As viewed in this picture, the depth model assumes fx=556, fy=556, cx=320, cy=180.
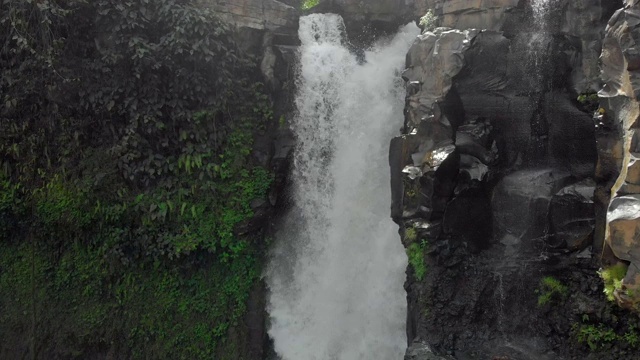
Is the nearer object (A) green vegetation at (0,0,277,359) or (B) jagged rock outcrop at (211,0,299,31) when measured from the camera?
(A) green vegetation at (0,0,277,359)

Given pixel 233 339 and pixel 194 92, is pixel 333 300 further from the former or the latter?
pixel 194 92

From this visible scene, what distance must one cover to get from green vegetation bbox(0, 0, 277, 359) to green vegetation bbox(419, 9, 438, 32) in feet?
15.8

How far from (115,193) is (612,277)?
32.4 feet

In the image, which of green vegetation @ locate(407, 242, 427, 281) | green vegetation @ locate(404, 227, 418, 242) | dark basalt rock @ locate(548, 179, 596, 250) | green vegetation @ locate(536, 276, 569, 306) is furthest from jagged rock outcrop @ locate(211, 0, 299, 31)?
green vegetation @ locate(536, 276, 569, 306)

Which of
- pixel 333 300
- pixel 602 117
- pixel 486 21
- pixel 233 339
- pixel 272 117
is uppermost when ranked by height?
pixel 486 21

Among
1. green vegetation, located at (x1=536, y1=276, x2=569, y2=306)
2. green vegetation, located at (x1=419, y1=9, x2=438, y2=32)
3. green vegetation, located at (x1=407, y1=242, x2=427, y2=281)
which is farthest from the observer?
green vegetation, located at (x1=419, y1=9, x2=438, y2=32)

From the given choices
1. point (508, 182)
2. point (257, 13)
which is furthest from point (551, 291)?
point (257, 13)

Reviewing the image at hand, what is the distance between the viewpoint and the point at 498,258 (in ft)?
35.7

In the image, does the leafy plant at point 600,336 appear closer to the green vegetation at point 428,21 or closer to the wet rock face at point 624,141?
the wet rock face at point 624,141

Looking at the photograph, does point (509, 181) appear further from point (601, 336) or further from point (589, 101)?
point (601, 336)

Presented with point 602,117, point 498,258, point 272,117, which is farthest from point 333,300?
point 602,117

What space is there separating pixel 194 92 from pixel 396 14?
604 cm

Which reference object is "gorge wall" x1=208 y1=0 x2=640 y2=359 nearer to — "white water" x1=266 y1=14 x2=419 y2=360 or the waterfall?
the waterfall

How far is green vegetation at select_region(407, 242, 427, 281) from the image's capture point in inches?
424
